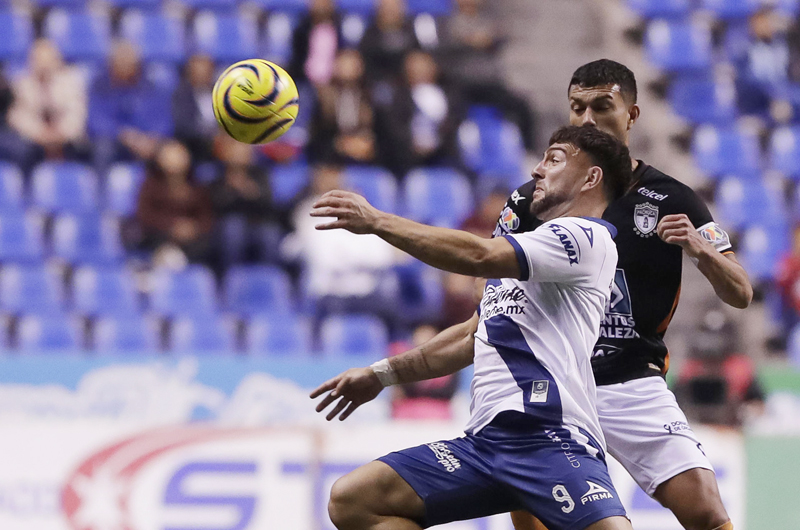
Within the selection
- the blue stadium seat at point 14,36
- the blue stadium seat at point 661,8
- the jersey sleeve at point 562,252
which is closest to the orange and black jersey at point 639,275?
the jersey sleeve at point 562,252

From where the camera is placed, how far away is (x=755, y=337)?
1335 centimetres

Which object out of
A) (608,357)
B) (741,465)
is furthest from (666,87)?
(608,357)

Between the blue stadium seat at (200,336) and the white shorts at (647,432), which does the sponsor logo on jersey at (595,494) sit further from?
→ the blue stadium seat at (200,336)

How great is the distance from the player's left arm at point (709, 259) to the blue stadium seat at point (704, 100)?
11084 mm

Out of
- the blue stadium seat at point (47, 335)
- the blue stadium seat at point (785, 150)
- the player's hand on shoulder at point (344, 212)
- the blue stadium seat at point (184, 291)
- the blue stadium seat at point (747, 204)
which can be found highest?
the blue stadium seat at point (785, 150)

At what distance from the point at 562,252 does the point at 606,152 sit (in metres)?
0.57

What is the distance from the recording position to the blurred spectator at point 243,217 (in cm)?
1166

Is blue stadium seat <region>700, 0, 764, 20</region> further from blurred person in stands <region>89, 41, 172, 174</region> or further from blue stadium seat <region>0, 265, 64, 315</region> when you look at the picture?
blue stadium seat <region>0, 265, 64, 315</region>

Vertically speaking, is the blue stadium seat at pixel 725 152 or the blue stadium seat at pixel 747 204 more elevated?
the blue stadium seat at pixel 725 152

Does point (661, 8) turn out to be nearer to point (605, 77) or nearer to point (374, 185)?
point (374, 185)

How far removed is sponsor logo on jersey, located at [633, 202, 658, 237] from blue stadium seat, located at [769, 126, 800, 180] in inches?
416

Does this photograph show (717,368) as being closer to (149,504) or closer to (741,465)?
(741,465)

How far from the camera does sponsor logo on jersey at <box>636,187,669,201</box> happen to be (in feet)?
17.4

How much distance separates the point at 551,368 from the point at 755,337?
9.56m
